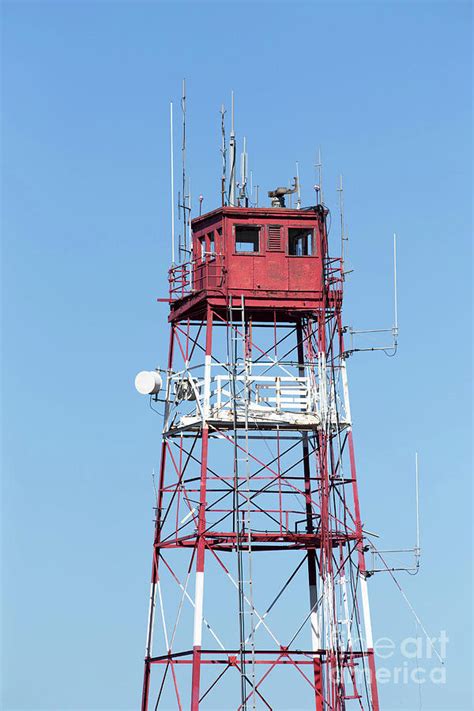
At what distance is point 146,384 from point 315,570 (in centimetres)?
988

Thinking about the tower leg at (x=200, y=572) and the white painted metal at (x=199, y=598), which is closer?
the tower leg at (x=200, y=572)

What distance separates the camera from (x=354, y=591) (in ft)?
276

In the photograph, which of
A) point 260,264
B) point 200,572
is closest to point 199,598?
point 200,572

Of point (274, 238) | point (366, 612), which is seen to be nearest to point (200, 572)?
point (366, 612)

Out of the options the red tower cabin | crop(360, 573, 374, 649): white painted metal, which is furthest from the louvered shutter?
crop(360, 573, 374, 649): white painted metal

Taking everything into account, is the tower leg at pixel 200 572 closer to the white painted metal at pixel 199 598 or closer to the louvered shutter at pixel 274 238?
the white painted metal at pixel 199 598

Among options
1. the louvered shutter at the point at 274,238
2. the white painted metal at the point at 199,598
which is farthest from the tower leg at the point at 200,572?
the louvered shutter at the point at 274,238

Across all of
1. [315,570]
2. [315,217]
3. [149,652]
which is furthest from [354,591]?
[315,217]

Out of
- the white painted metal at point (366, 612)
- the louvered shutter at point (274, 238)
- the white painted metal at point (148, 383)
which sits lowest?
the white painted metal at point (366, 612)

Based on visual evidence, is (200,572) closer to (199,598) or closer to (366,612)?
(199,598)

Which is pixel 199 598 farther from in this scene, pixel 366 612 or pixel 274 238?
pixel 274 238

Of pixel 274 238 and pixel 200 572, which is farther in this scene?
pixel 274 238

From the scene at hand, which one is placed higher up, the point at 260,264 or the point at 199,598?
the point at 260,264

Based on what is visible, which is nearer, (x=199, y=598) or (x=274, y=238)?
(x=199, y=598)
